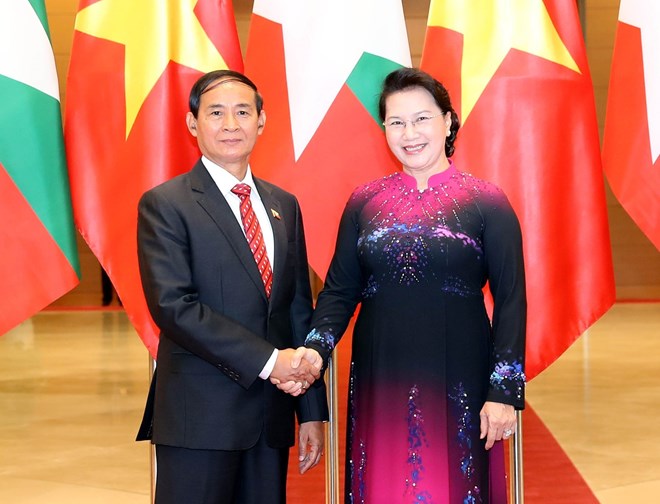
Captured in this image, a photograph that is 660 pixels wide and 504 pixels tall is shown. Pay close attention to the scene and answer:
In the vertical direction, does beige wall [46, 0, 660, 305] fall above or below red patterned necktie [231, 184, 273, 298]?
above

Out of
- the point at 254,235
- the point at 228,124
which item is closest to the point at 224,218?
the point at 254,235

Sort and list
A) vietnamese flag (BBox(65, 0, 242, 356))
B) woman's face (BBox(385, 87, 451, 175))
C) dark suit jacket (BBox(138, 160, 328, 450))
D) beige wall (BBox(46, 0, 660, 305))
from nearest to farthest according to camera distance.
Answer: dark suit jacket (BBox(138, 160, 328, 450)), woman's face (BBox(385, 87, 451, 175)), vietnamese flag (BBox(65, 0, 242, 356)), beige wall (BBox(46, 0, 660, 305))

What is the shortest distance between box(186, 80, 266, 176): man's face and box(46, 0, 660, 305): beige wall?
10.4 meters

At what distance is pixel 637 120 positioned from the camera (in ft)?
9.27

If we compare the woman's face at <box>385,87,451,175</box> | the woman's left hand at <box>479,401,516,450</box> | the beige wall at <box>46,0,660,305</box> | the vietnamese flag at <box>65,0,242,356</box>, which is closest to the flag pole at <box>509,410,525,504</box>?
the woman's left hand at <box>479,401,516,450</box>

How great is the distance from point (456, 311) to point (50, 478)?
300cm

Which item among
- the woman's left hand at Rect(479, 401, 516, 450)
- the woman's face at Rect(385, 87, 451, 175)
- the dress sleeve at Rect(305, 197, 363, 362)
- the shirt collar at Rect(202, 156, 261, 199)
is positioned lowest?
the woman's left hand at Rect(479, 401, 516, 450)

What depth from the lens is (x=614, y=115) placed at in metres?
2.90

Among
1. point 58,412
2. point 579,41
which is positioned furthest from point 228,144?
point 58,412

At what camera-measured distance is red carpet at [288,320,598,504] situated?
13.3ft

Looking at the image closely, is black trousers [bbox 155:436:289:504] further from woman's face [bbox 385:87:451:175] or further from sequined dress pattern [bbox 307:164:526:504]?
woman's face [bbox 385:87:451:175]

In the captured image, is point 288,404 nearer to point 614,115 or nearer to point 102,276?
point 614,115

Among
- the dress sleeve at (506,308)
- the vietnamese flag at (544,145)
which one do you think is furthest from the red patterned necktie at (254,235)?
the vietnamese flag at (544,145)

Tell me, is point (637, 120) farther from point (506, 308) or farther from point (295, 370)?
point (295, 370)
